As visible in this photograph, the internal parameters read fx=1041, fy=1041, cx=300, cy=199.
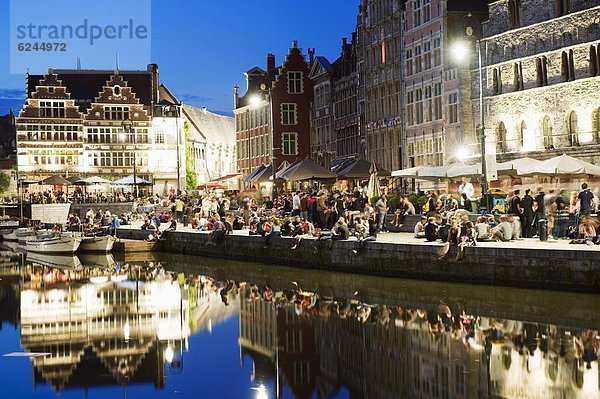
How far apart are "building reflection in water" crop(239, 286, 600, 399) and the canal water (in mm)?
32

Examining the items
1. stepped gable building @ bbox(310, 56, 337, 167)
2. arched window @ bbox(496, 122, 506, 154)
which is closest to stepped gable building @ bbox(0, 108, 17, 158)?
stepped gable building @ bbox(310, 56, 337, 167)

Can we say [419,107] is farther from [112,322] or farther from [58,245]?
[112,322]

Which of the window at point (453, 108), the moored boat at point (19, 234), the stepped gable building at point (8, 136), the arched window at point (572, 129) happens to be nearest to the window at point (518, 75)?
the arched window at point (572, 129)

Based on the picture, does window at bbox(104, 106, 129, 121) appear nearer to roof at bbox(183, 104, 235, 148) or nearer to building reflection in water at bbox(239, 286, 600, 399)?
roof at bbox(183, 104, 235, 148)

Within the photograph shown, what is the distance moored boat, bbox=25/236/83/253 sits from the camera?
4675 cm

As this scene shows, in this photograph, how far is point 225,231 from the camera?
40000 millimetres

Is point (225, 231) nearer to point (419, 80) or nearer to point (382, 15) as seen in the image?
point (419, 80)

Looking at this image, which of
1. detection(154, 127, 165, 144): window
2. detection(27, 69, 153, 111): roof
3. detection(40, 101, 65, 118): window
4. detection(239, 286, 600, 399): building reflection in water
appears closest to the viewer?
detection(239, 286, 600, 399): building reflection in water

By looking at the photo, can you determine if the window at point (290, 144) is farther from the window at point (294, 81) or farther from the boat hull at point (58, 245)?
the boat hull at point (58, 245)

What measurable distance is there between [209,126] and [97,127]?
96.6ft

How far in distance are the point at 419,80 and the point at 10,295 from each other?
26.9m

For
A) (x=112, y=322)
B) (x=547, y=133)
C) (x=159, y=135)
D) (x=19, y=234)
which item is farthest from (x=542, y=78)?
(x=159, y=135)

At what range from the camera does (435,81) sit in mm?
49406

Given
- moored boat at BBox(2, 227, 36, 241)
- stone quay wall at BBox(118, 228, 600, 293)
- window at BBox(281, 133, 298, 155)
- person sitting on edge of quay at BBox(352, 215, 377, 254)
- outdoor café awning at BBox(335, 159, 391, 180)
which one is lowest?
stone quay wall at BBox(118, 228, 600, 293)
